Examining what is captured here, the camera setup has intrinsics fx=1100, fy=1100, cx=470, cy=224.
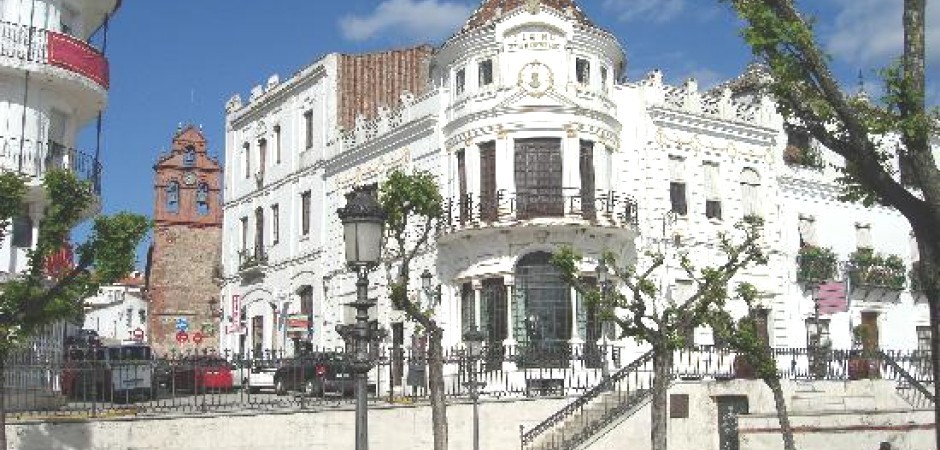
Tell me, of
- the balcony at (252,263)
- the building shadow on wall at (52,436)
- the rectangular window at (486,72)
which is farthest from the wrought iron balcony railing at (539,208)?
the building shadow on wall at (52,436)

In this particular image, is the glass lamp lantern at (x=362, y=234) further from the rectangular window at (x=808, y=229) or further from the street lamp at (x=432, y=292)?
the rectangular window at (x=808, y=229)

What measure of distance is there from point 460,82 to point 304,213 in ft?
30.0

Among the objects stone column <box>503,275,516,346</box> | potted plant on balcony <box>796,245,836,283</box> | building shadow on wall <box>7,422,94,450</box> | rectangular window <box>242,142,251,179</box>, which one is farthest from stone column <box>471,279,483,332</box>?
rectangular window <box>242,142,251,179</box>

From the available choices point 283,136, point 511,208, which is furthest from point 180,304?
point 511,208

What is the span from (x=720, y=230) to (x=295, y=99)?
613 inches

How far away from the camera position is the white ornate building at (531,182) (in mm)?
29984

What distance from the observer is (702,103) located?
33656 mm

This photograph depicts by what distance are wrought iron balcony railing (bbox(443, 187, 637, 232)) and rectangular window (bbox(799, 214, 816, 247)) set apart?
304 inches

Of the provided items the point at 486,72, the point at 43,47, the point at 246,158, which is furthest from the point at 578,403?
the point at 246,158

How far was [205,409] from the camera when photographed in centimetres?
1997

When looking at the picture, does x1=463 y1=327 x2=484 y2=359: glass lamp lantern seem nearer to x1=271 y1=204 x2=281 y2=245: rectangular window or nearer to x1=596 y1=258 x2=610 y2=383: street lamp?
x1=596 y1=258 x2=610 y2=383: street lamp

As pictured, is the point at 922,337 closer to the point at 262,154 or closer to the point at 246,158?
the point at 262,154

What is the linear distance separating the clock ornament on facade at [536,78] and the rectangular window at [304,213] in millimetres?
10852

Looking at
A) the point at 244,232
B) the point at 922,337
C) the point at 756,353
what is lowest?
the point at 756,353
